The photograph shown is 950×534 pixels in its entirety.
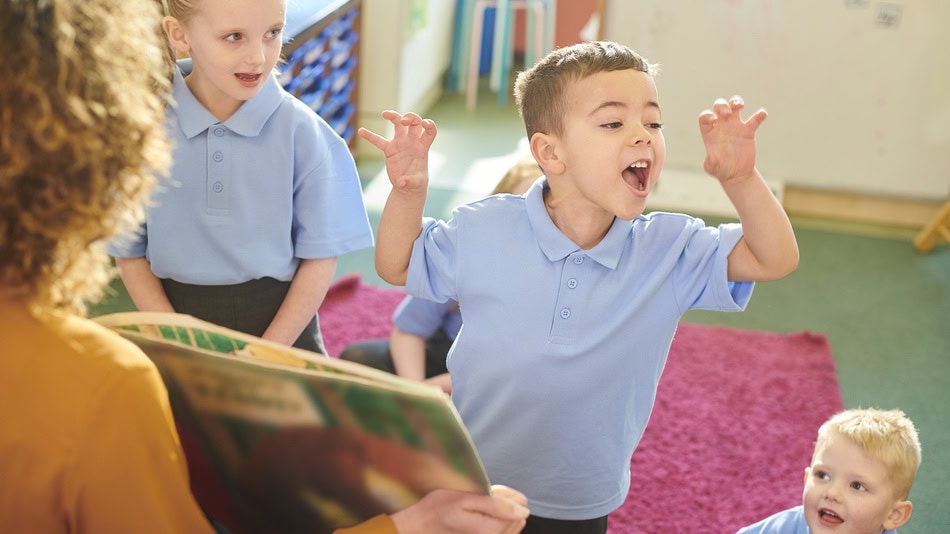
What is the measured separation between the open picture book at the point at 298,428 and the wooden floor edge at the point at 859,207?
2925 mm

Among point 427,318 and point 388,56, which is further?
point 388,56

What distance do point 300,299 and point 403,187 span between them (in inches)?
15.8

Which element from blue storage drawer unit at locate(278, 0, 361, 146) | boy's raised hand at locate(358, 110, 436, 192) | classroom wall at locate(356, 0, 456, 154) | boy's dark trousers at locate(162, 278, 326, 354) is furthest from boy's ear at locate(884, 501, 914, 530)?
classroom wall at locate(356, 0, 456, 154)

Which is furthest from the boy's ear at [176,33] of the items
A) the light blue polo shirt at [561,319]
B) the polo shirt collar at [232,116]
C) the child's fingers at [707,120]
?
the child's fingers at [707,120]

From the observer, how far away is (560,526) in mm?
1328

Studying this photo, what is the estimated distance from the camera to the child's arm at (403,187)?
1.20 metres

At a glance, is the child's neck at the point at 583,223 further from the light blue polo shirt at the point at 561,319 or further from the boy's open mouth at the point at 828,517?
the boy's open mouth at the point at 828,517

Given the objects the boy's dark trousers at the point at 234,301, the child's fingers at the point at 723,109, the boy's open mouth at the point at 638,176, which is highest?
the child's fingers at the point at 723,109

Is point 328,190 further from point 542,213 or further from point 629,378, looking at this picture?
point 629,378

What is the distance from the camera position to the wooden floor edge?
3.48 meters

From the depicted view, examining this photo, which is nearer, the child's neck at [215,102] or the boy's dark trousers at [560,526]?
the boy's dark trousers at [560,526]

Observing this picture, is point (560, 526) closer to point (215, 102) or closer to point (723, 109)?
point (723, 109)

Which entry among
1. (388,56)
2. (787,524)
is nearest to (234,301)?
(787,524)

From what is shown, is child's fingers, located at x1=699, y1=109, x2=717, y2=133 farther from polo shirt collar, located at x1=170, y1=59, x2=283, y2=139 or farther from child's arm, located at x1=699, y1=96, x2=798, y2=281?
polo shirt collar, located at x1=170, y1=59, x2=283, y2=139
